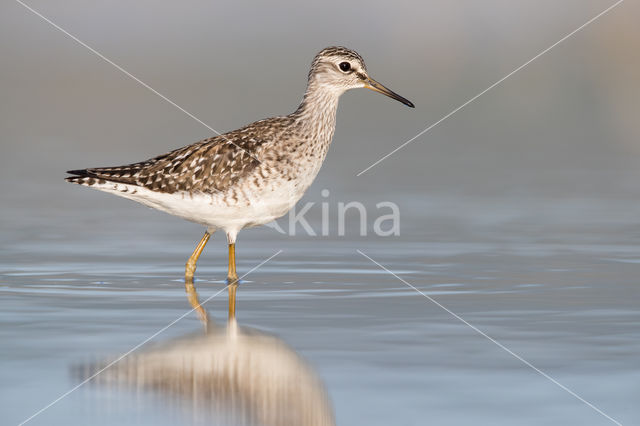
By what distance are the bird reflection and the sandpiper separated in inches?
109

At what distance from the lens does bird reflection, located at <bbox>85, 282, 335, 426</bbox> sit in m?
6.66

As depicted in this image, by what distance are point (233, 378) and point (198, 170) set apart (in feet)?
14.6

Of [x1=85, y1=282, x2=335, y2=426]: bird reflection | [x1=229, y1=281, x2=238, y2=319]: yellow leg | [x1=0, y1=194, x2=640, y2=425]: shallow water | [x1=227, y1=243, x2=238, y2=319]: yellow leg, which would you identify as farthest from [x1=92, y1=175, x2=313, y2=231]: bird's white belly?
[x1=85, y1=282, x2=335, y2=426]: bird reflection

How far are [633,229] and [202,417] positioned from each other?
8494 millimetres

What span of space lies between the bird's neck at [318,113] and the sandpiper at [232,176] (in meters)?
0.01

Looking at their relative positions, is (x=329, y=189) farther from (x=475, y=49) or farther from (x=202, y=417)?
(x=475, y=49)

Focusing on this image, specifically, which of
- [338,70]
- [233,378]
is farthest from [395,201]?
[233,378]

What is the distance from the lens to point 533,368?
750cm

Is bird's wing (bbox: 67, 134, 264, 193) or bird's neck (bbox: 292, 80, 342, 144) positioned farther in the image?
bird's neck (bbox: 292, 80, 342, 144)

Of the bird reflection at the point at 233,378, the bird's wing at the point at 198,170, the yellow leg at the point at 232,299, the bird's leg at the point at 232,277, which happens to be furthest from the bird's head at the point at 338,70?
the bird reflection at the point at 233,378

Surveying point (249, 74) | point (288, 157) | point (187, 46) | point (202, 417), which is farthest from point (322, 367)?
point (187, 46)

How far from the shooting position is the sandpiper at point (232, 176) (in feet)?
36.8

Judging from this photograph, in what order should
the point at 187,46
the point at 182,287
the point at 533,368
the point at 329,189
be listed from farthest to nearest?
the point at 187,46, the point at 329,189, the point at 182,287, the point at 533,368

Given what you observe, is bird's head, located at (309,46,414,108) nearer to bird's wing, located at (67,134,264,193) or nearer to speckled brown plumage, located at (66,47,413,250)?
speckled brown plumage, located at (66,47,413,250)
